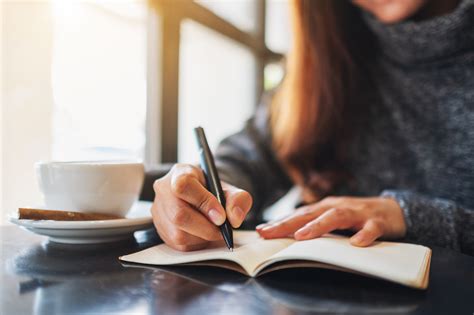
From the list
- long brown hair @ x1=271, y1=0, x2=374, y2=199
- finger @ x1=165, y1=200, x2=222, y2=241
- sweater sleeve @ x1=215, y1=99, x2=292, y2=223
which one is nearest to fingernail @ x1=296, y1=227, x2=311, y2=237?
finger @ x1=165, y1=200, x2=222, y2=241

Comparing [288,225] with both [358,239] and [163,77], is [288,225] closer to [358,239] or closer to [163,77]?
[358,239]

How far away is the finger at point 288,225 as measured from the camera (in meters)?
0.50

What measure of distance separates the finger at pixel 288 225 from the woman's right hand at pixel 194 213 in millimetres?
62

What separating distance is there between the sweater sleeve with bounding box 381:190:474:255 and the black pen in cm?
30

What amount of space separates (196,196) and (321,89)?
2.16 ft

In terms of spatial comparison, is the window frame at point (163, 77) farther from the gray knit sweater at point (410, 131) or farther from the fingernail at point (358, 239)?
the fingernail at point (358, 239)

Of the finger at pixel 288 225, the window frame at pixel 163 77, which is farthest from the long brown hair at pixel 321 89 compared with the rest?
the finger at pixel 288 225

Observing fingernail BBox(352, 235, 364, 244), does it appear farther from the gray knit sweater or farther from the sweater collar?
the sweater collar

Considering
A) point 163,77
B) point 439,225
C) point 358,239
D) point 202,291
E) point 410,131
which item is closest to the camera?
point 202,291

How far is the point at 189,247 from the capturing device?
0.46 m

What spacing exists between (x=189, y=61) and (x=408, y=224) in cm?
96

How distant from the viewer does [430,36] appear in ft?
2.70

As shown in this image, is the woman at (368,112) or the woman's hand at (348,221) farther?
the woman at (368,112)

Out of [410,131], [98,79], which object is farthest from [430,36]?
[98,79]
